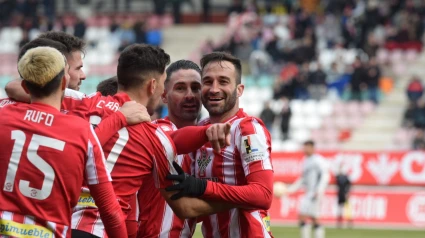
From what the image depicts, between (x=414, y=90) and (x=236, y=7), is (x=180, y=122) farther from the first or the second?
(x=236, y=7)

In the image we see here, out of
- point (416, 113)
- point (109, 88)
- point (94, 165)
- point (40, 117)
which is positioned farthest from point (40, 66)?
point (416, 113)

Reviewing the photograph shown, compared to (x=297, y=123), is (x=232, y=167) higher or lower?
higher

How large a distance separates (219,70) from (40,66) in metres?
1.52

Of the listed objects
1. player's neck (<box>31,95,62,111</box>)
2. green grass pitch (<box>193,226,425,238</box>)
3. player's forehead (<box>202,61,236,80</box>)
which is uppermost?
player's forehead (<box>202,61,236,80</box>)

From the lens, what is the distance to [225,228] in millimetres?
6176

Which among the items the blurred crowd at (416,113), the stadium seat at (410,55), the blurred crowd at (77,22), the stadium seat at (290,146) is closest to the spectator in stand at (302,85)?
the stadium seat at (290,146)

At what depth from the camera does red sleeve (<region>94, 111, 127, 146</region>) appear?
5656mm

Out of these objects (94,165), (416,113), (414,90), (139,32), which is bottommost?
(416,113)

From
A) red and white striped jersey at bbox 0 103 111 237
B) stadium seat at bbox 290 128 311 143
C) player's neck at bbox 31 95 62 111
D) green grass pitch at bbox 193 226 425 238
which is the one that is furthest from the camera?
stadium seat at bbox 290 128 311 143

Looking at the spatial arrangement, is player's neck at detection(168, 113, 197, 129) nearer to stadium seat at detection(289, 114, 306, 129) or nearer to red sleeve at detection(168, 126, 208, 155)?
red sleeve at detection(168, 126, 208, 155)

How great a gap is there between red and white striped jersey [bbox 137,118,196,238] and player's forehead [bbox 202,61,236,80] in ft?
1.52

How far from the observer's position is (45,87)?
5.18m

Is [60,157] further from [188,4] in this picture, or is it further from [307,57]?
[188,4]

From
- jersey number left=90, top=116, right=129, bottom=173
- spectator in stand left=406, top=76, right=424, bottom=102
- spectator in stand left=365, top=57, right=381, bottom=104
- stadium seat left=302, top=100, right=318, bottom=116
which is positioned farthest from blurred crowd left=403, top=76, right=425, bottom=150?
jersey number left=90, top=116, right=129, bottom=173
